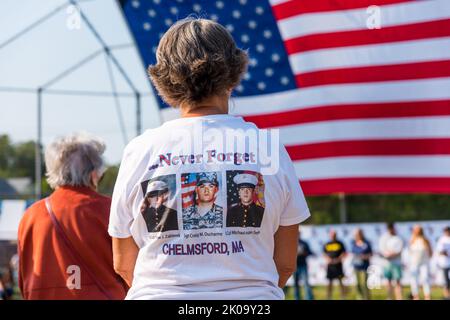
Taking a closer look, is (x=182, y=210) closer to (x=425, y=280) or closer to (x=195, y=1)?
(x=195, y=1)

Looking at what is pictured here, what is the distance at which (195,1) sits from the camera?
661cm

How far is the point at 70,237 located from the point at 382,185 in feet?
10.2

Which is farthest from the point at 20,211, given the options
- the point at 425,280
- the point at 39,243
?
the point at 39,243

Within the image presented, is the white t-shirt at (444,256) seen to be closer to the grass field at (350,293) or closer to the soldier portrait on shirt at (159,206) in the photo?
the grass field at (350,293)

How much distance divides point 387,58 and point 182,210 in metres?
4.31

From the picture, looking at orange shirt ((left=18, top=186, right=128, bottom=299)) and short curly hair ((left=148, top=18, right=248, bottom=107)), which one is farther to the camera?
orange shirt ((left=18, top=186, right=128, bottom=299))

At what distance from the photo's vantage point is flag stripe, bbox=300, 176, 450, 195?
18.5 feet

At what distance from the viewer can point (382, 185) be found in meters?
5.89

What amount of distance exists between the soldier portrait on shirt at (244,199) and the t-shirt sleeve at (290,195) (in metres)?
0.09

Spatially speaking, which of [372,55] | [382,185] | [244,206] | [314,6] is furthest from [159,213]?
[314,6]
